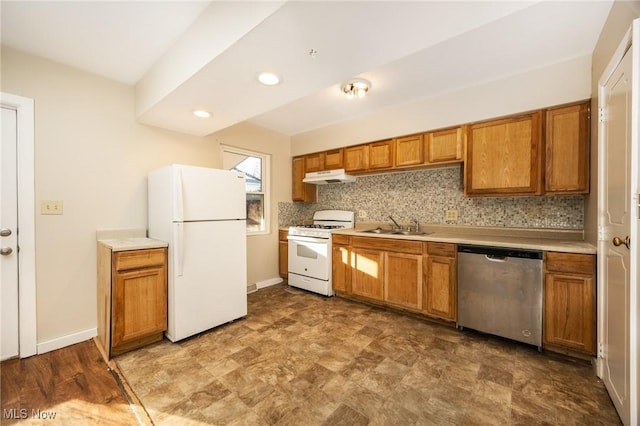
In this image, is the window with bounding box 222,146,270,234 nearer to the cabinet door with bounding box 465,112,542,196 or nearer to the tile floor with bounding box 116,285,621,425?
the tile floor with bounding box 116,285,621,425

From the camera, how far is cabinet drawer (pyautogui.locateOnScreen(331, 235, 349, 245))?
3345 mm

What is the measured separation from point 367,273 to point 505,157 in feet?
6.09

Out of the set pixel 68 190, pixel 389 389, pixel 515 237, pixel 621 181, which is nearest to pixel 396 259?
pixel 515 237

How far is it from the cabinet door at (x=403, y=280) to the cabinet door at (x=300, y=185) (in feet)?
6.03

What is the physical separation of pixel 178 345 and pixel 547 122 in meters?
3.75

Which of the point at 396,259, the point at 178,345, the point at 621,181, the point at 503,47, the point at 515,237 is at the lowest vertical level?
the point at 178,345

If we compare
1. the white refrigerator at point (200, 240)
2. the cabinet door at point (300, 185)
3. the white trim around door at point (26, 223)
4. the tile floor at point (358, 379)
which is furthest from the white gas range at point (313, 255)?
the white trim around door at point (26, 223)

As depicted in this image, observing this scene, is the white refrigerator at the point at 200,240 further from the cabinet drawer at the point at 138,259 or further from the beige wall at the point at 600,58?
the beige wall at the point at 600,58

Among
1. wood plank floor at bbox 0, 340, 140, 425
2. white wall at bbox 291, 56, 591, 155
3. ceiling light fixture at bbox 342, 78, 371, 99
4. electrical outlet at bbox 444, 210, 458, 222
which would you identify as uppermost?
ceiling light fixture at bbox 342, 78, 371, 99

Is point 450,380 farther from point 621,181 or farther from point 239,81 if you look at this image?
point 239,81

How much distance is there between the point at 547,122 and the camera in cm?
227

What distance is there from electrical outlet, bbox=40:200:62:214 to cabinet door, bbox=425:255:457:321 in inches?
135

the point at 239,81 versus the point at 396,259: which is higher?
the point at 239,81

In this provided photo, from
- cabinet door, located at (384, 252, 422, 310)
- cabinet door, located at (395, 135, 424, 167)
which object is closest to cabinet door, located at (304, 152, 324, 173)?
cabinet door, located at (395, 135, 424, 167)
